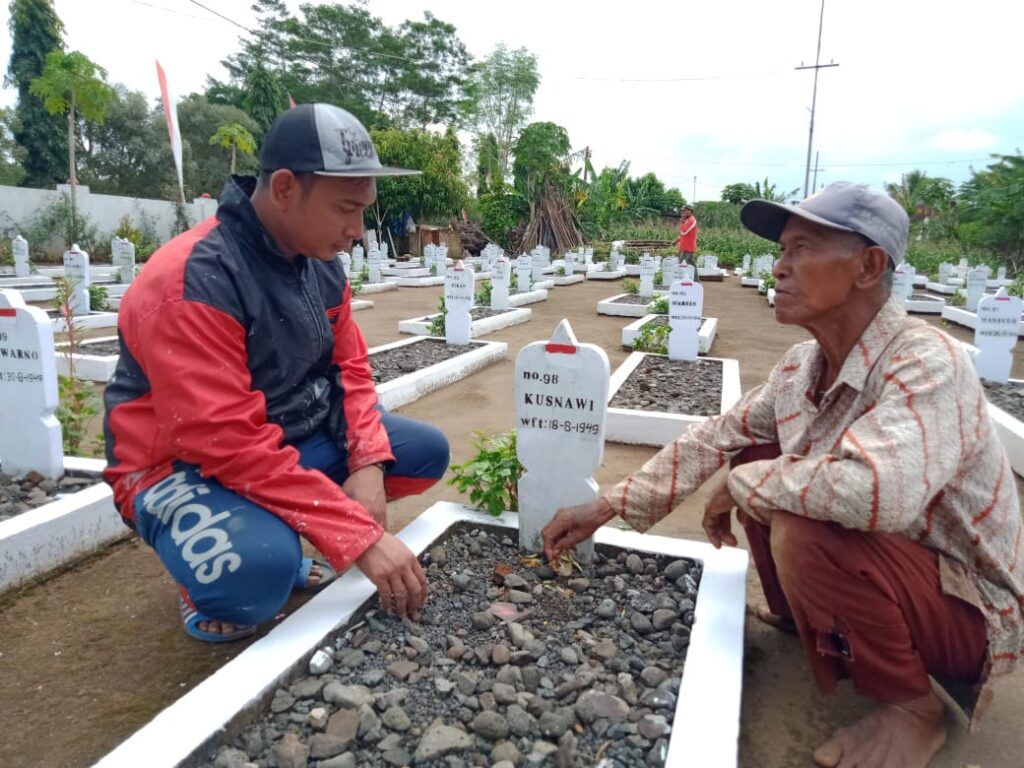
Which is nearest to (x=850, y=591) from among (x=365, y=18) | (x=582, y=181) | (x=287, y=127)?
(x=287, y=127)

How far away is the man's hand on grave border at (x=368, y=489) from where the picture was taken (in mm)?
2391

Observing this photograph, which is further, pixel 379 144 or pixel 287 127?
pixel 379 144

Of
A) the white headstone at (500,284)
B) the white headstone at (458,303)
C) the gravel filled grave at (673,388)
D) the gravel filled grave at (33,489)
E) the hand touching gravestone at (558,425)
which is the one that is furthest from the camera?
the white headstone at (500,284)

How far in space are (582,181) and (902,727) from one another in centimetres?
2882

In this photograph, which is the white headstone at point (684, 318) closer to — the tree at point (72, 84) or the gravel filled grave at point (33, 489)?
the gravel filled grave at point (33, 489)

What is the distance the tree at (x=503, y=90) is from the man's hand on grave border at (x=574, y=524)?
134 feet

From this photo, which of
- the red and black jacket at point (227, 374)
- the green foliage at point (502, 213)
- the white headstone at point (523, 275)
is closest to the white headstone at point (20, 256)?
the white headstone at point (523, 275)

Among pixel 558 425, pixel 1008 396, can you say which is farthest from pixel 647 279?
pixel 558 425

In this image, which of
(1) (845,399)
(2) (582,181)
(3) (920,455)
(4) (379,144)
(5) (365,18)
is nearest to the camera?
(3) (920,455)

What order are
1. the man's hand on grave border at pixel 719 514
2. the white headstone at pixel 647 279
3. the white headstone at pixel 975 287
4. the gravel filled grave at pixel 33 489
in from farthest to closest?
the white headstone at pixel 647 279
the white headstone at pixel 975 287
the gravel filled grave at pixel 33 489
the man's hand on grave border at pixel 719 514

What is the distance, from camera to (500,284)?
11078 mm

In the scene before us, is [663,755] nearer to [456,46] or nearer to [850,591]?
[850,591]

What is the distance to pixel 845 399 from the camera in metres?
1.89

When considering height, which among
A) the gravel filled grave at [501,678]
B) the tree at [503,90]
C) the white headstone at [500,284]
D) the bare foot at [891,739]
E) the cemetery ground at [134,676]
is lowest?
the cemetery ground at [134,676]
